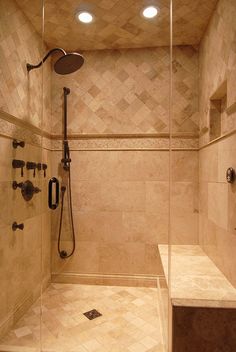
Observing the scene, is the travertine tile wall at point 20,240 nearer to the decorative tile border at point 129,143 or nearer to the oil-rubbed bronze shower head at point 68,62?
the decorative tile border at point 129,143

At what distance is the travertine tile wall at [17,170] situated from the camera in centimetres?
179

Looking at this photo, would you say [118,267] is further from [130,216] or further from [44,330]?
[44,330]

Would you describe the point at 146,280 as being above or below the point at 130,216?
below

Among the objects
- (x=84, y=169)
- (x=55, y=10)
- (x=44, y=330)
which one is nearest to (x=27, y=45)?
(x=55, y=10)

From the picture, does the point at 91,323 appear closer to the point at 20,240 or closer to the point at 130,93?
the point at 20,240

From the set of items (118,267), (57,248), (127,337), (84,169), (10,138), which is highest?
(10,138)

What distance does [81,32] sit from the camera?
235 cm

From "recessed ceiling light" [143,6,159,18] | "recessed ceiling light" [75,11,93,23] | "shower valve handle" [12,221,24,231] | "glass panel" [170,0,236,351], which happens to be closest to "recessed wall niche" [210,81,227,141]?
"glass panel" [170,0,236,351]

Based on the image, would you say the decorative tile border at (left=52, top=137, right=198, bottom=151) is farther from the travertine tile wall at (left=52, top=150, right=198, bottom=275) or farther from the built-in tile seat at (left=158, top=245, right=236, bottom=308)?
the built-in tile seat at (left=158, top=245, right=236, bottom=308)

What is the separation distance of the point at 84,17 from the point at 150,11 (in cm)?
59

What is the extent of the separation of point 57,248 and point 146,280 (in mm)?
1055

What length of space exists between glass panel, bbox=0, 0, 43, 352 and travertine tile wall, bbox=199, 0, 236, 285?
1490 millimetres

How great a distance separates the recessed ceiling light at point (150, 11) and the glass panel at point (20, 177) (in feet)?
2.98

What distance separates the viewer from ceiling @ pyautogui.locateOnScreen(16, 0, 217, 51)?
201cm
